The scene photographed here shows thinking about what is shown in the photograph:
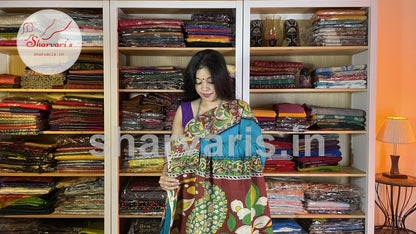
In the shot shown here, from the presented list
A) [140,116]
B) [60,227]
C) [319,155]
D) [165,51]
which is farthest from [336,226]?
[60,227]

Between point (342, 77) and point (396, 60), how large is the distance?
2.47ft

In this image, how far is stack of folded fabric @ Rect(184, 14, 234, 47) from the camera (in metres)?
2.45

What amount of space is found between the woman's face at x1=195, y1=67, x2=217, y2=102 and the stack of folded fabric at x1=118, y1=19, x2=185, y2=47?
71cm

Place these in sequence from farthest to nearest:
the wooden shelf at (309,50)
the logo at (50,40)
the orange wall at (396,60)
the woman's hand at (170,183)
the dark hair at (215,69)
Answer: the orange wall at (396,60) → the logo at (50,40) → the wooden shelf at (309,50) → the dark hair at (215,69) → the woman's hand at (170,183)

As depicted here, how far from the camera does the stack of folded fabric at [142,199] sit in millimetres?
2479

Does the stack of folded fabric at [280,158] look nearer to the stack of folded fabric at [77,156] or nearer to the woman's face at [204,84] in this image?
the woman's face at [204,84]

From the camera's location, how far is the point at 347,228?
8.17ft

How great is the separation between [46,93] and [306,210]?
2.24 metres

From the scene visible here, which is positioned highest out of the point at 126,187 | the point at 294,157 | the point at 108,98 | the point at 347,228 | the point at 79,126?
the point at 108,98

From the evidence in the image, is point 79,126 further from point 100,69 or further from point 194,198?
point 194,198

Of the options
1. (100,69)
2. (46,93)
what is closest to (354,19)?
(100,69)

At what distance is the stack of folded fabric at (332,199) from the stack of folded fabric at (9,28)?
244 centimetres

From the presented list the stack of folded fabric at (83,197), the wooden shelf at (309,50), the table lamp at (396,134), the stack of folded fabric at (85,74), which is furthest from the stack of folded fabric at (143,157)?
the table lamp at (396,134)

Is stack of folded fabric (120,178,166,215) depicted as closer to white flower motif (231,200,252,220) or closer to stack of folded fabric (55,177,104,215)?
stack of folded fabric (55,177,104,215)
